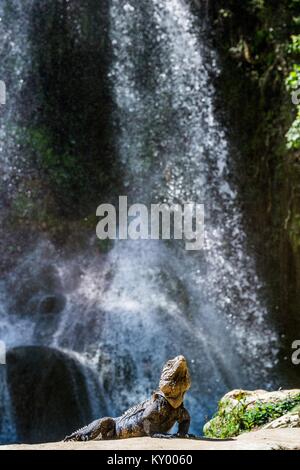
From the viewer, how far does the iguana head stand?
5273 millimetres

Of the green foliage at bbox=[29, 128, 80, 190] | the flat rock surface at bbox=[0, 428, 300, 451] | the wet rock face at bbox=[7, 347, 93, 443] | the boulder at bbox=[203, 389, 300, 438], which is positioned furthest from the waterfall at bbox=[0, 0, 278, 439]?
the flat rock surface at bbox=[0, 428, 300, 451]

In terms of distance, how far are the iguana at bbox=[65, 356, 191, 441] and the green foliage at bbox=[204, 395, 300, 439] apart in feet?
5.31

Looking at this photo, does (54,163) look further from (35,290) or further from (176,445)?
(176,445)

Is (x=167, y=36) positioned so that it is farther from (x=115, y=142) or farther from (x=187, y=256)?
(x=187, y=256)

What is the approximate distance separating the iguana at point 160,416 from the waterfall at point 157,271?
21.2ft

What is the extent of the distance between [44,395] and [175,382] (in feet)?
22.1

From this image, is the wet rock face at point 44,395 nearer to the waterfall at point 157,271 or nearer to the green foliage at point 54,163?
the waterfall at point 157,271

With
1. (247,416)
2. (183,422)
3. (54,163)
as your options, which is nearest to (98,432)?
(183,422)

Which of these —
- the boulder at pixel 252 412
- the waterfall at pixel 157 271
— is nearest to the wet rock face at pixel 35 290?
the waterfall at pixel 157 271

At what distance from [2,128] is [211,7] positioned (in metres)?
4.86

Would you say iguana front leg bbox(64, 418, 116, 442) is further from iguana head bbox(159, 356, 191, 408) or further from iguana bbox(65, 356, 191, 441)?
iguana head bbox(159, 356, 191, 408)

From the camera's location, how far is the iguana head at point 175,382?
17.3ft

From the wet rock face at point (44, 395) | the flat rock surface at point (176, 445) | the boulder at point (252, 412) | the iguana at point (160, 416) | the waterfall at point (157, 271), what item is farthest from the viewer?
the waterfall at point (157, 271)
